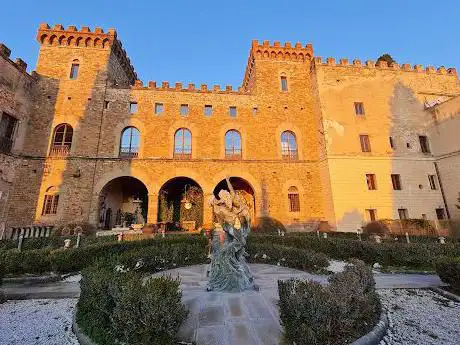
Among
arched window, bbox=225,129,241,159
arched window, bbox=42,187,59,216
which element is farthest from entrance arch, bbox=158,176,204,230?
arched window, bbox=42,187,59,216

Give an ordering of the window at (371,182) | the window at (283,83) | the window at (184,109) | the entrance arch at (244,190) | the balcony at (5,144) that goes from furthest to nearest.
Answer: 1. the window at (283,83)
2. the entrance arch at (244,190)
3. the window at (184,109)
4. the window at (371,182)
5. the balcony at (5,144)

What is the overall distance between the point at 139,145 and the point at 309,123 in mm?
14506

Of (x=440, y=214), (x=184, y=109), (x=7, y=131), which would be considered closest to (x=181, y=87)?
(x=184, y=109)

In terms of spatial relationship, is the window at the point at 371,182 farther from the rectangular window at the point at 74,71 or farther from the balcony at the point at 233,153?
the rectangular window at the point at 74,71

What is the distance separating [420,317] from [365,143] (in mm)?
16782

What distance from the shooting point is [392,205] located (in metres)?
17.1

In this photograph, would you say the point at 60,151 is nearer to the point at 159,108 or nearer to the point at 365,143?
the point at 159,108

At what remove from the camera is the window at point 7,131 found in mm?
14578

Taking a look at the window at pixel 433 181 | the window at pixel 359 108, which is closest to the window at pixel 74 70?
the window at pixel 359 108

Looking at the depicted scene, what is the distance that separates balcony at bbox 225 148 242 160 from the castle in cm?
9

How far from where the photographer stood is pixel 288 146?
1914 cm

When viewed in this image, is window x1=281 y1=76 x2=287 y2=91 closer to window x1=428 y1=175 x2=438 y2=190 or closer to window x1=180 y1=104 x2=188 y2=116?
window x1=180 y1=104 x2=188 y2=116

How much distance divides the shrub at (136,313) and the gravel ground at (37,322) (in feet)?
1.82

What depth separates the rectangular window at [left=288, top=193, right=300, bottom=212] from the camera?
1777 centimetres
